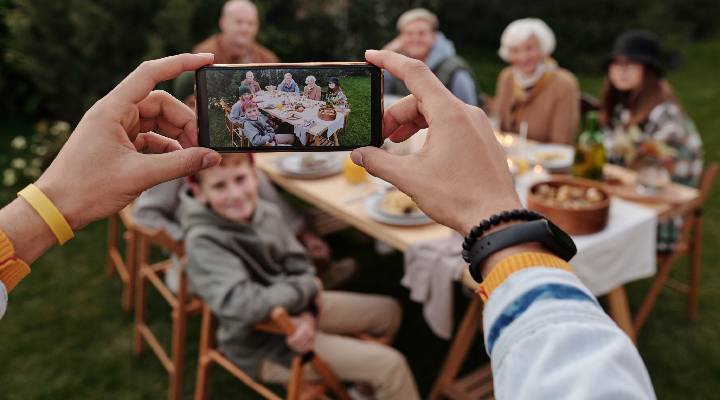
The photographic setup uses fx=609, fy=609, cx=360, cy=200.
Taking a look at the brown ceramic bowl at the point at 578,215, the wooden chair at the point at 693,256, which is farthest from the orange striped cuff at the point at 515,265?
the wooden chair at the point at 693,256

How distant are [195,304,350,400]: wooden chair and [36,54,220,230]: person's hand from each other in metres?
Result: 1.04

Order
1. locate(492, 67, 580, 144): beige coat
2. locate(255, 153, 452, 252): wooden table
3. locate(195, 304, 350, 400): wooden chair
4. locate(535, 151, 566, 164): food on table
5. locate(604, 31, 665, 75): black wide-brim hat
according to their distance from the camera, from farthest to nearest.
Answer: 1. locate(492, 67, 580, 144): beige coat
2. locate(604, 31, 665, 75): black wide-brim hat
3. locate(535, 151, 566, 164): food on table
4. locate(255, 153, 452, 252): wooden table
5. locate(195, 304, 350, 400): wooden chair

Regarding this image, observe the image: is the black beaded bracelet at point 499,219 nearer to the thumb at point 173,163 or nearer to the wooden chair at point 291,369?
the thumb at point 173,163

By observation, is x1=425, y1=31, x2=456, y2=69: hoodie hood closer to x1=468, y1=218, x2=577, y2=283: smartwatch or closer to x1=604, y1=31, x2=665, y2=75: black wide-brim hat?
x1=604, y1=31, x2=665, y2=75: black wide-brim hat

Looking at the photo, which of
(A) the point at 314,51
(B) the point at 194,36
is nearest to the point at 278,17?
(A) the point at 314,51

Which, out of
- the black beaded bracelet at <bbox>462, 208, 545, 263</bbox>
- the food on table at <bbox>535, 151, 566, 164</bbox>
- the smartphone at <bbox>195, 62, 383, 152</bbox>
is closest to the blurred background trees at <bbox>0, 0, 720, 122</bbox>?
the food on table at <bbox>535, 151, 566, 164</bbox>

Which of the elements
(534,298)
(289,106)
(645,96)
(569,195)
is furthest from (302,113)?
(645,96)

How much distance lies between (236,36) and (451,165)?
395cm

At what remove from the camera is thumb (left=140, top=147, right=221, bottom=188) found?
1.02 metres

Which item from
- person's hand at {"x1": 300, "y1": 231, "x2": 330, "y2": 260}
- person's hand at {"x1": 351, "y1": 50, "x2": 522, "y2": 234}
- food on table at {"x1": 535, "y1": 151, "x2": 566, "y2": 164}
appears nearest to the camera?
person's hand at {"x1": 351, "y1": 50, "x2": 522, "y2": 234}

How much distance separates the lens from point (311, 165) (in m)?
3.19

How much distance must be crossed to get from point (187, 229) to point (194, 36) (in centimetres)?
431

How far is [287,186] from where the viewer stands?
3145mm

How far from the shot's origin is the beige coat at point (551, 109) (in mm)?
3898
